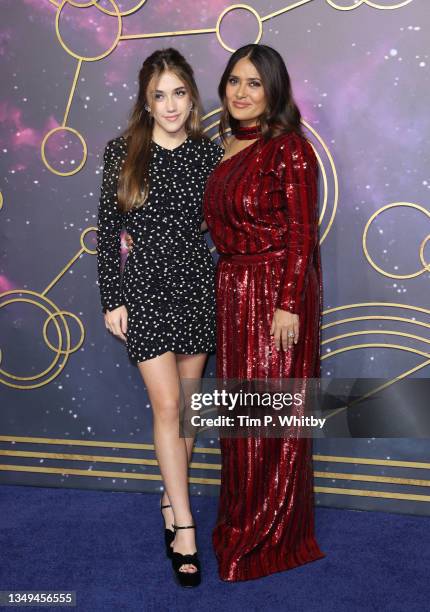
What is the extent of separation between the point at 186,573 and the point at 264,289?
3.14 ft

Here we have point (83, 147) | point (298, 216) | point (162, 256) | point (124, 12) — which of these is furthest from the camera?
point (83, 147)

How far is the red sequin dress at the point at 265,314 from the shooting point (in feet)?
7.53

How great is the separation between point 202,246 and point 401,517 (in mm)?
1304

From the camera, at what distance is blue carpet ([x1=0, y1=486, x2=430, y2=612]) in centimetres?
227

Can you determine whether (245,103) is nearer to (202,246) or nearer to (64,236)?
(202,246)

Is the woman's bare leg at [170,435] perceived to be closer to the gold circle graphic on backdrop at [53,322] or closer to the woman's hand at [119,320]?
the woman's hand at [119,320]

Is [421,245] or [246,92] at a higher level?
[246,92]

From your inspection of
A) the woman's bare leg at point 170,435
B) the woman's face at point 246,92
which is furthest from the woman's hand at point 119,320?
the woman's face at point 246,92

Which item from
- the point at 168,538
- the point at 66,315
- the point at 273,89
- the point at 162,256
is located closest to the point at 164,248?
the point at 162,256

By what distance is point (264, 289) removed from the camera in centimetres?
238

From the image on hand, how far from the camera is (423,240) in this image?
2.66 meters

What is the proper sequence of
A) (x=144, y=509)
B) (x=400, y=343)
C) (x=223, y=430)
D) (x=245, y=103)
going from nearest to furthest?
(x=245, y=103) → (x=223, y=430) → (x=400, y=343) → (x=144, y=509)

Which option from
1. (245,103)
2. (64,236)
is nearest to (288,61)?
(245,103)

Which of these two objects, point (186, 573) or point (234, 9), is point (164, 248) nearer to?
point (234, 9)
